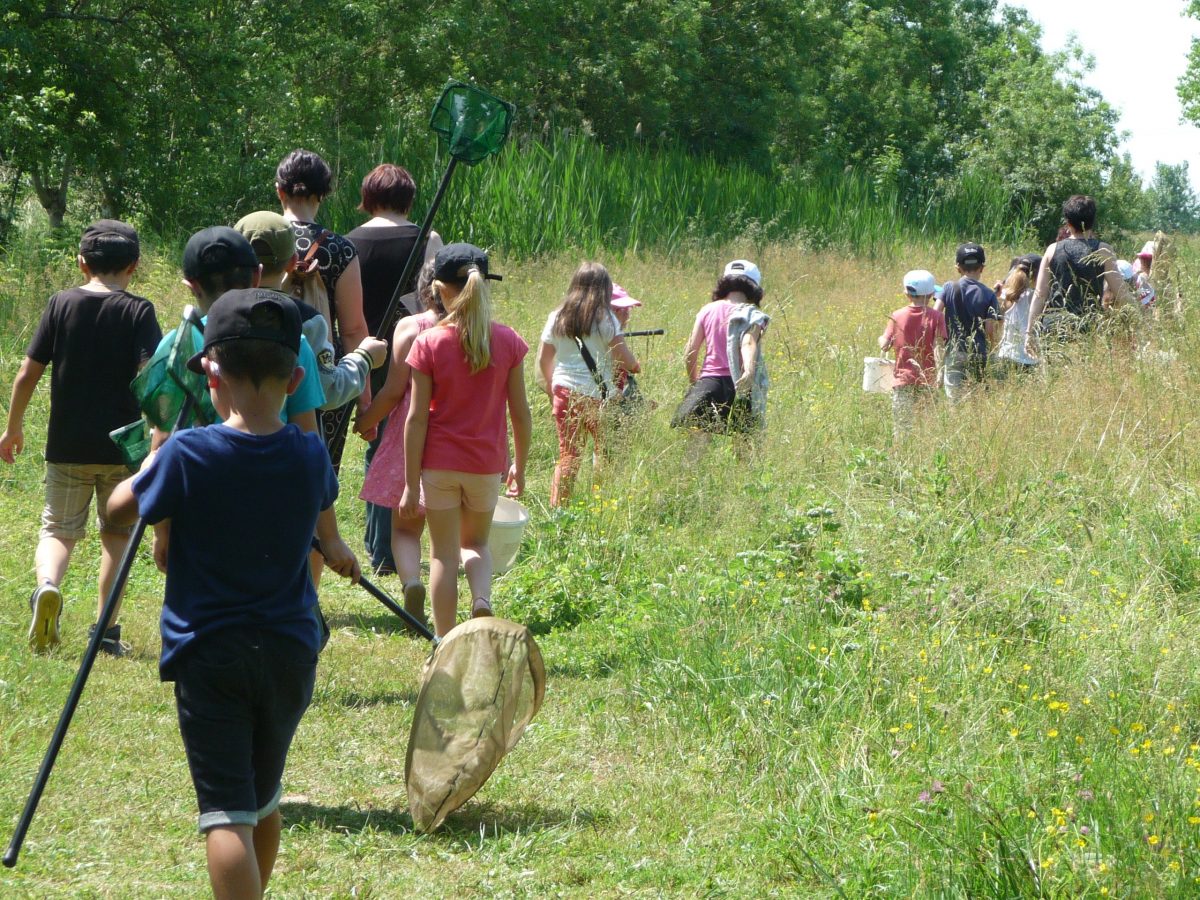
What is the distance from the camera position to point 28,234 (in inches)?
543

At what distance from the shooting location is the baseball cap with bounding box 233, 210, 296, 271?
13.3ft

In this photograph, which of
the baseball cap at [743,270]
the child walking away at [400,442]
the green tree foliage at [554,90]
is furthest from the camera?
the green tree foliage at [554,90]

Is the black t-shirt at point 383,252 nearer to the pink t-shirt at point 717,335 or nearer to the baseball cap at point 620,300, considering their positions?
the baseball cap at point 620,300

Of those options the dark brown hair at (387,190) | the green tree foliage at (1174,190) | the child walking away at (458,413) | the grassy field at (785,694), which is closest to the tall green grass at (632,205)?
the grassy field at (785,694)

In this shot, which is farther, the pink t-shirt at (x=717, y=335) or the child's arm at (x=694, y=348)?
the child's arm at (x=694, y=348)

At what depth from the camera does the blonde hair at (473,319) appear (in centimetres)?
495

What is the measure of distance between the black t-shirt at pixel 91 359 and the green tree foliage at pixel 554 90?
8.21m

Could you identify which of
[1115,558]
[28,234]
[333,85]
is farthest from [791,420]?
[333,85]

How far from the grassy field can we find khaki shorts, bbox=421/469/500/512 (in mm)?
749

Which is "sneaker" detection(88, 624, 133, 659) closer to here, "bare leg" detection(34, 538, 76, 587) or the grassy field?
the grassy field

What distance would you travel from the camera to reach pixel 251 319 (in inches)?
112

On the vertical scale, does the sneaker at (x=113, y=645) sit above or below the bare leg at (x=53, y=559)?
below

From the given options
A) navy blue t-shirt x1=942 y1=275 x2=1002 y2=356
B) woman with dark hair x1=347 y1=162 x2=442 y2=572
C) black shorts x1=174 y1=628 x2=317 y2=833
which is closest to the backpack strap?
woman with dark hair x1=347 y1=162 x2=442 y2=572

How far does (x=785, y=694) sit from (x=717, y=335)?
4055 millimetres
